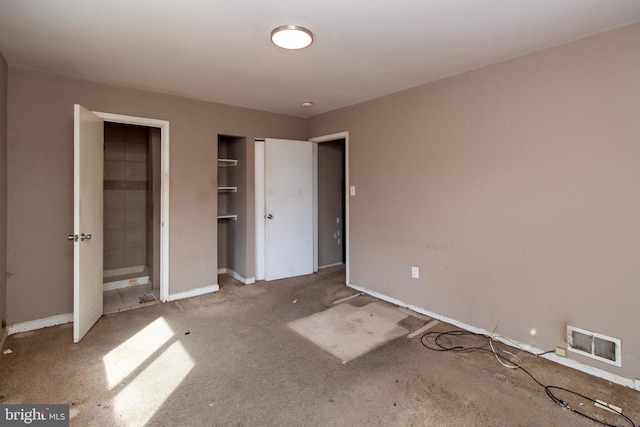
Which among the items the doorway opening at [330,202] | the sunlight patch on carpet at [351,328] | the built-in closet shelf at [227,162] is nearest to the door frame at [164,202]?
the built-in closet shelf at [227,162]

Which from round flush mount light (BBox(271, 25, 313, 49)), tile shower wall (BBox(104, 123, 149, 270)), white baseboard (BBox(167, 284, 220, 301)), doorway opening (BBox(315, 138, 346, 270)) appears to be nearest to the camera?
round flush mount light (BBox(271, 25, 313, 49))

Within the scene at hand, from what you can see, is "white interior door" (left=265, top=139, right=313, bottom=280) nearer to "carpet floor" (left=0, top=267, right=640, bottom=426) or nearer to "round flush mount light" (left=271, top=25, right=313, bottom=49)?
"carpet floor" (left=0, top=267, right=640, bottom=426)

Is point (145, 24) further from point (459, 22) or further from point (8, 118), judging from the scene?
point (459, 22)

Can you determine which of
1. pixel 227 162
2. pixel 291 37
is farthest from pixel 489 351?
pixel 227 162

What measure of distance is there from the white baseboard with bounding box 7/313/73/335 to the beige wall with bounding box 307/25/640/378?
3305mm

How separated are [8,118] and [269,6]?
2.59m

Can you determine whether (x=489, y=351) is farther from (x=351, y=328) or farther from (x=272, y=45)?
(x=272, y=45)

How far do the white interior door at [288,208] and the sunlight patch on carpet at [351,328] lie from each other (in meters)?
1.31

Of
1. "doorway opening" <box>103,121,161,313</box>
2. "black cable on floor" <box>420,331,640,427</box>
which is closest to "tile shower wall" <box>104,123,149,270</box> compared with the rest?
"doorway opening" <box>103,121,161,313</box>

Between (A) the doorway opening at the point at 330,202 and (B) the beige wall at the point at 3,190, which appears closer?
(B) the beige wall at the point at 3,190

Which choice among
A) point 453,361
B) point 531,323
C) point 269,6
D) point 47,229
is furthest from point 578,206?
point 47,229

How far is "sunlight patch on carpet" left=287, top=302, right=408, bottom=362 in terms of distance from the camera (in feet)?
8.63

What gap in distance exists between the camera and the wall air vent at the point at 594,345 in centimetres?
216

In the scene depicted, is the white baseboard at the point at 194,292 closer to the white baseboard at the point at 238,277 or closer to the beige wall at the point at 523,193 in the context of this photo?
the white baseboard at the point at 238,277
